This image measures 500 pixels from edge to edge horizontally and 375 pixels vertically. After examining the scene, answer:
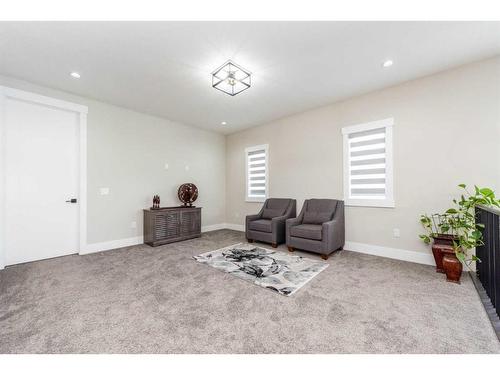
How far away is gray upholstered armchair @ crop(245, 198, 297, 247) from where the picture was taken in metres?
3.88

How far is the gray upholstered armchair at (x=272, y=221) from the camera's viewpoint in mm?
3877

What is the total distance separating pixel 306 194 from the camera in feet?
14.1

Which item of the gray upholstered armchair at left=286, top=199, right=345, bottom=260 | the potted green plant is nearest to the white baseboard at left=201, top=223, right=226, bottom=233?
the gray upholstered armchair at left=286, top=199, right=345, bottom=260

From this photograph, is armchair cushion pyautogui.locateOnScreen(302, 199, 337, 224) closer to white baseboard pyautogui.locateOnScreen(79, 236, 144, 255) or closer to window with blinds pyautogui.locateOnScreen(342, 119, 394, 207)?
window with blinds pyautogui.locateOnScreen(342, 119, 394, 207)

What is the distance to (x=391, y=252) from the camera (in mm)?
3238

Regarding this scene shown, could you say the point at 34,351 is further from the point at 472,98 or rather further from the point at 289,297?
the point at 472,98

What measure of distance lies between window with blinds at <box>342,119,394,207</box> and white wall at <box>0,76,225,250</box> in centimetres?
348

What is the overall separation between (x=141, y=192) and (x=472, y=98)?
18.2 ft

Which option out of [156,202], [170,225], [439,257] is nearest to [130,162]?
[156,202]

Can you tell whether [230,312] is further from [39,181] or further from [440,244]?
[39,181]

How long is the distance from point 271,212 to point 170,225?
6.92ft

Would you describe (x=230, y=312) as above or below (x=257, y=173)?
below

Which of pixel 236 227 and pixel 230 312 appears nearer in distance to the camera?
pixel 230 312
